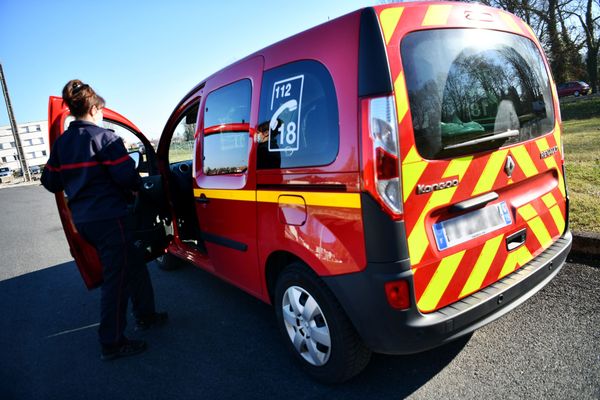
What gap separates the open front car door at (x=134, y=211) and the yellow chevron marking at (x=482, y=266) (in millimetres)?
2407

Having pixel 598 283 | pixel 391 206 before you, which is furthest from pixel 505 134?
pixel 598 283

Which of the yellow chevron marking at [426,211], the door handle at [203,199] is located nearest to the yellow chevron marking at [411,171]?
the yellow chevron marking at [426,211]

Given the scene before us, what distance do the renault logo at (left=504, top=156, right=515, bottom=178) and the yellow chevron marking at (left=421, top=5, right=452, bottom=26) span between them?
0.82 meters

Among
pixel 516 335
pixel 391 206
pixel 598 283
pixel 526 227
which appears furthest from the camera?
pixel 598 283

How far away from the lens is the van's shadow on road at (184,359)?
2.34m

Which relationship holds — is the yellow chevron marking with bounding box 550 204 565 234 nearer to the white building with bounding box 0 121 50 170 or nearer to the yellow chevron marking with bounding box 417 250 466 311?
the yellow chevron marking with bounding box 417 250 466 311

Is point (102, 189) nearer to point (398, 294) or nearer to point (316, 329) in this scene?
point (316, 329)

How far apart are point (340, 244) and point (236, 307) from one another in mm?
1953

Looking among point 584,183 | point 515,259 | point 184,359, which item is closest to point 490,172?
point 515,259

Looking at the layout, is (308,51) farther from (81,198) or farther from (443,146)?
(81,198)

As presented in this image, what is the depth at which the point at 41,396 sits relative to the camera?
255cm

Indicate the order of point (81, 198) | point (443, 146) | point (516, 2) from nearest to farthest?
point (443, 146), point (81, 198), point (516, 2)

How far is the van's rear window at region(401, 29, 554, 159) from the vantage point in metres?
1.83

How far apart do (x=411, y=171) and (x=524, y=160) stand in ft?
3.04
